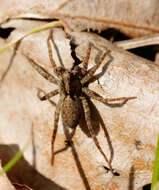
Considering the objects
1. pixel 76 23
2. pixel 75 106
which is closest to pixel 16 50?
pixel 76 23

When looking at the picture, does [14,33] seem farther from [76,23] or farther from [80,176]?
[80,176]

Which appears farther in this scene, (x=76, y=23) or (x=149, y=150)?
(x=76, y=23)

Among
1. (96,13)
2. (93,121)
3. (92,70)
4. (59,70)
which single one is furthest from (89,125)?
(96,13)

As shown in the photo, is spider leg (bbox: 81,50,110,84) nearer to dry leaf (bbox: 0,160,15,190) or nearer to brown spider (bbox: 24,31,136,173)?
brown spider (bbox: 24,31,136,173)

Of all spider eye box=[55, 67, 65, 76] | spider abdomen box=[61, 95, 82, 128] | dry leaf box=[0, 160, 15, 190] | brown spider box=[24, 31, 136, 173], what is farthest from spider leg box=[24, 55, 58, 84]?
dry leaf box=[0, 160, 15, 190]

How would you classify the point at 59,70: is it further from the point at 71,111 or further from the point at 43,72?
the point at 71,111

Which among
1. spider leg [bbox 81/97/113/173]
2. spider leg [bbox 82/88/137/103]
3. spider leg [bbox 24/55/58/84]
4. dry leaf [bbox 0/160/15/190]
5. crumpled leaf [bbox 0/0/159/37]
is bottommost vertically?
dry leaf [bbox 0/160/15/190]
